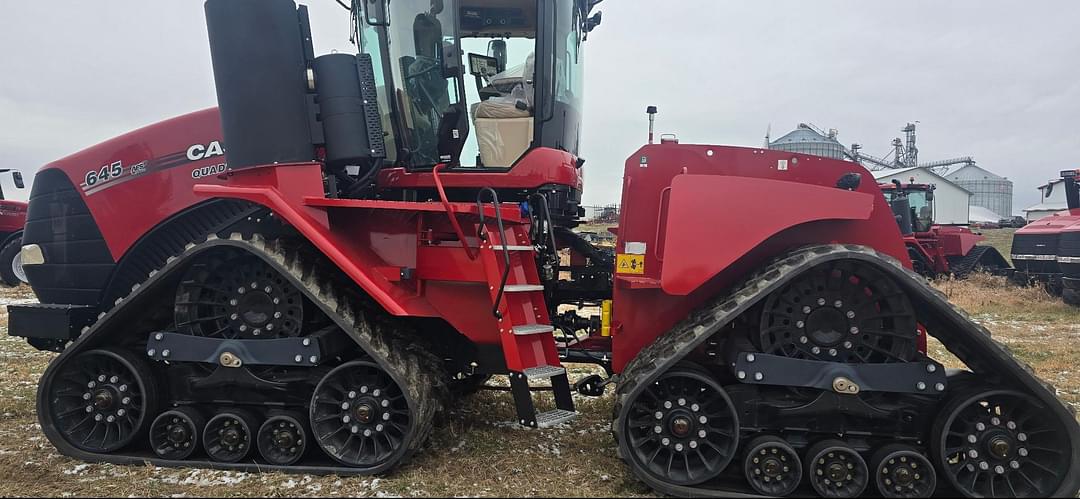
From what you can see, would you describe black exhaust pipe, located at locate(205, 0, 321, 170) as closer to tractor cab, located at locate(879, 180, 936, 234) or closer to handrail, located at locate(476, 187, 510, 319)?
handrail, located at locate(476, 187, 510, 319)

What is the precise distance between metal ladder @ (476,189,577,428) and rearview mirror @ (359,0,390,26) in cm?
137

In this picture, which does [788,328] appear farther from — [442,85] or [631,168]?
[442,85]

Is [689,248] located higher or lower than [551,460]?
higher

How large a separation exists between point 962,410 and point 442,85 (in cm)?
364

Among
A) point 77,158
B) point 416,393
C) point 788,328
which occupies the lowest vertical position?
point 416,393

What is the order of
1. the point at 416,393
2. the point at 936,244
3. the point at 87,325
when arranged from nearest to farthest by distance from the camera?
the point at 416,393 → the point at 87,325 → the point at 936,244

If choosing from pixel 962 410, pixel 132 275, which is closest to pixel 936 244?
Answer: pixel 962 410

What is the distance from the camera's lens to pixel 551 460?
393 centimetres

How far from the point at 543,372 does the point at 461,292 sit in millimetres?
756

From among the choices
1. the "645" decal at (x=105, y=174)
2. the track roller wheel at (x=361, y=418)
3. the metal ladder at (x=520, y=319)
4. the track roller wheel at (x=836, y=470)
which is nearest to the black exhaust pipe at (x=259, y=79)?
the "645" decal at (x=105, y=174)

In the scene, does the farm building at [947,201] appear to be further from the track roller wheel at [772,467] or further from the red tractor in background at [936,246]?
the track roller wheel at [772,467]

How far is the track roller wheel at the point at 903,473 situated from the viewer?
10.7 feet

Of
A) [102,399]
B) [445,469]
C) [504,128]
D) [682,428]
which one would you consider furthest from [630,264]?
[102,399]

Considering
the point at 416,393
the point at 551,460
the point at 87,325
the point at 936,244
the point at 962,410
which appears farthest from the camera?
the point at 936,244
